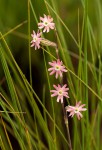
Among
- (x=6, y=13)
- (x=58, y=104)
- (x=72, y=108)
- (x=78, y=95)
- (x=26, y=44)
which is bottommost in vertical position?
(x=72, y=108)

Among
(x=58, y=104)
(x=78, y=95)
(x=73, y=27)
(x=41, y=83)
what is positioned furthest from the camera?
(x=73, y=27)

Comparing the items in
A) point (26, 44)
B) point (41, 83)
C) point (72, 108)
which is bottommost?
point (72, 108)

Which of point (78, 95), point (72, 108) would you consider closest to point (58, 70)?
point (72, 108)

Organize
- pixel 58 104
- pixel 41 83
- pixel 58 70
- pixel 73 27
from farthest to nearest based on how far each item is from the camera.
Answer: pixel 73 27, pixel 41 83, pixel 58 104, pixel 58 70

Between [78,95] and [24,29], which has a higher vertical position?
[24,29]

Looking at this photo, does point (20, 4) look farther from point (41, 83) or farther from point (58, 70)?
point (58, 70)

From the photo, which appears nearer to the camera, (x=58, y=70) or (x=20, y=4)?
(x=58, y=70)

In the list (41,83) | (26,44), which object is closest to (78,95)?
(41,83)

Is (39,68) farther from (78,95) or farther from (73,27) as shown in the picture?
(78,95)

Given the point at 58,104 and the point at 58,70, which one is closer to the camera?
the point at 58,70
